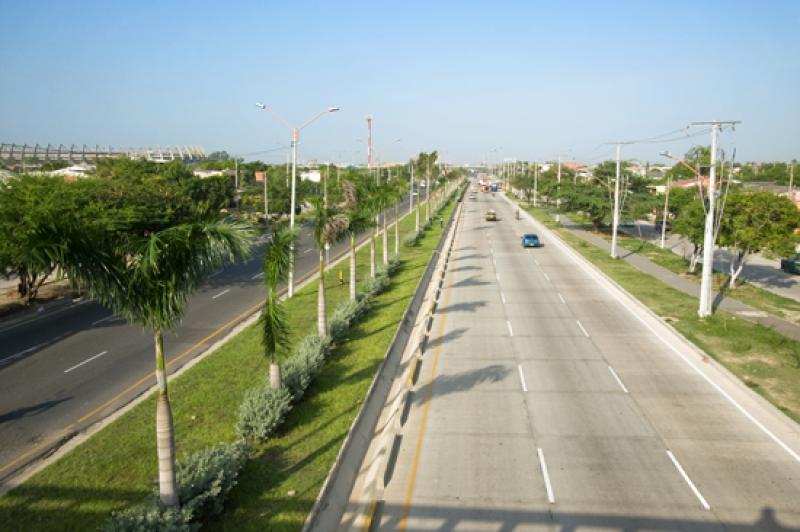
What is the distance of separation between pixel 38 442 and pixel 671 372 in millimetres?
17553

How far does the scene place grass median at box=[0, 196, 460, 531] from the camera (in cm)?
1036

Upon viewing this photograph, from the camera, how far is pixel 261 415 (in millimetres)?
13195

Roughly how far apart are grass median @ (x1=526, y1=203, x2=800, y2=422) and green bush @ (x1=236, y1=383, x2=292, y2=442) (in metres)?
12.9

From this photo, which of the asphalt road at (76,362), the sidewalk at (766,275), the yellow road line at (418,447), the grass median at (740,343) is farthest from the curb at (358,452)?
the sidewalk at (766,275)

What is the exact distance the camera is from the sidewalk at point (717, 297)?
24.2 metres

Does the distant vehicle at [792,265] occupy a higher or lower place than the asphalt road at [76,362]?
higher

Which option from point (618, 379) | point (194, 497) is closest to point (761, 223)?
point (618, 379)

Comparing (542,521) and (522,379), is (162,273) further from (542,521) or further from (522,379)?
(522,379)

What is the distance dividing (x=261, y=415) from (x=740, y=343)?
17575mm

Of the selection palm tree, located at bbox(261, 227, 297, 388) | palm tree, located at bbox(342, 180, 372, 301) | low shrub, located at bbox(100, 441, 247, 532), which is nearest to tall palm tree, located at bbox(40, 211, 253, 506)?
low shrub, located at bbox(100, 441, 247, 532)

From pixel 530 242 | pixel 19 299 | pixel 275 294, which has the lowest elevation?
pixel 19 299

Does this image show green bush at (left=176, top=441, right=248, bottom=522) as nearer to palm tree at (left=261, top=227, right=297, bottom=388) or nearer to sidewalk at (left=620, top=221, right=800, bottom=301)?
palm tree at (left=261, top=227, right=297, bottom=388)

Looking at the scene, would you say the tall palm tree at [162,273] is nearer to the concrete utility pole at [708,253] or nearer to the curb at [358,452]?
the curb at [358,452]

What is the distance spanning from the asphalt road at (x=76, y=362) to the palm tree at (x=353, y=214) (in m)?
5.19
